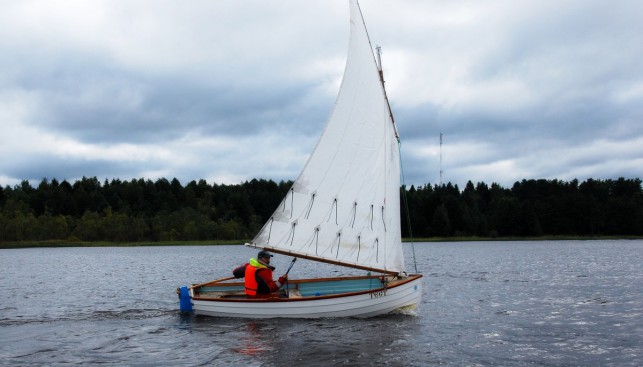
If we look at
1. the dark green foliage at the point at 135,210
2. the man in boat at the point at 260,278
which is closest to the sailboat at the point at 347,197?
the man in boat at the point at 260,278

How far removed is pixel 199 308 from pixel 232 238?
115m

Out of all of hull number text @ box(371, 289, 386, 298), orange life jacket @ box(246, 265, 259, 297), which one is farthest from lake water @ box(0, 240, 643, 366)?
→ orange life jacket @ box(246, 265, 259, 297)

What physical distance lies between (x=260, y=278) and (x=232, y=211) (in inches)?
5374

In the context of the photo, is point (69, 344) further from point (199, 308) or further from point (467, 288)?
point (467, 288)

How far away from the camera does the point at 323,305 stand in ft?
78.0

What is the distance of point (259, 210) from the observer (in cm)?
17262

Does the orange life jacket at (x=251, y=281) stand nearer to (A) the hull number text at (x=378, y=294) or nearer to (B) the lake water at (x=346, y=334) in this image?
(B) the lake water at (x=346, y=334)

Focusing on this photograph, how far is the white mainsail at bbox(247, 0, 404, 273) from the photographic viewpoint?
24.0 metres

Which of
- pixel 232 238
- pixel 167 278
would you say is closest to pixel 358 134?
pixel 167 278

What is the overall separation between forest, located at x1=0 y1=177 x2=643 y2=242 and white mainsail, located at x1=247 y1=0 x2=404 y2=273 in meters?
117

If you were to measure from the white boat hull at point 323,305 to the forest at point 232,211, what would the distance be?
381 ft

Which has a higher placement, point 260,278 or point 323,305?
point 260,278

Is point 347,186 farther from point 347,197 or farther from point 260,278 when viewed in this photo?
point 260,278

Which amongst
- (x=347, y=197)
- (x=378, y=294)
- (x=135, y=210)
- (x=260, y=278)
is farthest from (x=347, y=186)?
(x=135, y=210)
